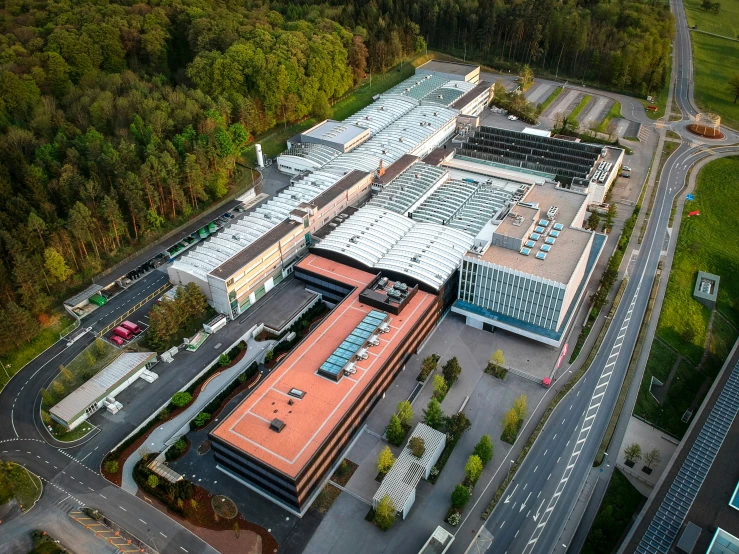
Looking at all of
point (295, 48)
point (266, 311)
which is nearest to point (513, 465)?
point (266, 311)

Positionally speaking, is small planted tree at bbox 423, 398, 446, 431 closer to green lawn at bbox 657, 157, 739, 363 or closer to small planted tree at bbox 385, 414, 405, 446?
small planted tree at bbox 385, 414, 405, 446

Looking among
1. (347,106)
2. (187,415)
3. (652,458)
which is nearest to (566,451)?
(652,458)

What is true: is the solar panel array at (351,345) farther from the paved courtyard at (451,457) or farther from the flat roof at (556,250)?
the flat roof at (556,250)

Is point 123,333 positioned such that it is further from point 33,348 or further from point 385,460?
point 385,460

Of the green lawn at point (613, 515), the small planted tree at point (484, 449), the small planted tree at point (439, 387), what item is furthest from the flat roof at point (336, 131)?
the green lawn at point (613, 515)

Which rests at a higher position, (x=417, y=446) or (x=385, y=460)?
(x=417, y=446)

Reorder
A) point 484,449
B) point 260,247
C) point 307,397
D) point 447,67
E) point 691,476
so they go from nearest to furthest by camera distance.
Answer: point 691,476 < point 484,449 < point 307,397 < point 260,247 < point 447,67
